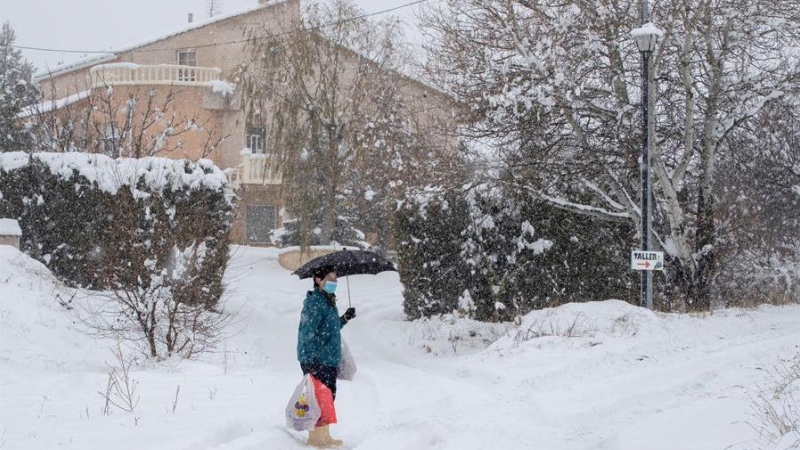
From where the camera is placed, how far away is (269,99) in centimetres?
3225

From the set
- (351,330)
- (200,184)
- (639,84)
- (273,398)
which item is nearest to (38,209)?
(200,184)

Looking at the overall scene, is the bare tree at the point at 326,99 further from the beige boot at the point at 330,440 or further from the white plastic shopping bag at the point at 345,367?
the beige boot at the point at 330,440

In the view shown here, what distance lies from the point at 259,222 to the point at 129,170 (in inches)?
874

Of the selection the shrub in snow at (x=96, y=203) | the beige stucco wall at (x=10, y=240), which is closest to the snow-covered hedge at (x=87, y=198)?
the shrub in snow at (x=96, y=203)

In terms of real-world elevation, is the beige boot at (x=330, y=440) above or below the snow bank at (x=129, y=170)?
below

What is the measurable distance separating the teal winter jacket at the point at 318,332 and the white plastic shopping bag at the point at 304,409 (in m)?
0.26

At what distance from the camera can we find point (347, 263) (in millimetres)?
9711

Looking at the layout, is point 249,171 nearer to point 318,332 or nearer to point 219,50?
point 219,50

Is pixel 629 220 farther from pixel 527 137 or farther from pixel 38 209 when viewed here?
pixel 38 209

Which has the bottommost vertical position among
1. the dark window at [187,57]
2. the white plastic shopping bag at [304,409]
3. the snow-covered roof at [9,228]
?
the white plastic shopping bag at [304,409]

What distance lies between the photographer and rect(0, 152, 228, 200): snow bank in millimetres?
19250

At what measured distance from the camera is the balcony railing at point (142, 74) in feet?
122

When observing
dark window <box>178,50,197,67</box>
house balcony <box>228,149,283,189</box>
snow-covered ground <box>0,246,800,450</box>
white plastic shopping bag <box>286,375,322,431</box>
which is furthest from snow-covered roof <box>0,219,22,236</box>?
dark window <box>178,50,197,67</box>

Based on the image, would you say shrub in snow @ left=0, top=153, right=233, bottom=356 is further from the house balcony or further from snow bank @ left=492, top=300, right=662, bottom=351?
the house balcony
